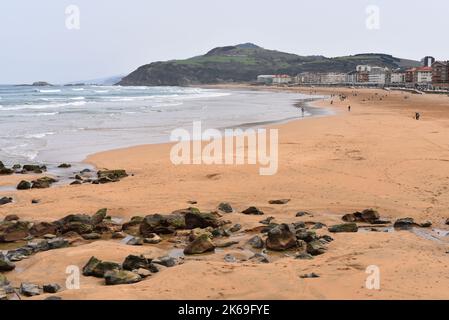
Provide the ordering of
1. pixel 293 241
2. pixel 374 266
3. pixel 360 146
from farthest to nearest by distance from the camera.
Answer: pixel 360 146 → pixel 293 241 → pixel 374 266

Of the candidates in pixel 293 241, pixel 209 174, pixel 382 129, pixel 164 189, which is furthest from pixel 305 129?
pixel 293 241

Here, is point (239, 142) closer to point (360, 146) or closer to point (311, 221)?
point (360, 146)

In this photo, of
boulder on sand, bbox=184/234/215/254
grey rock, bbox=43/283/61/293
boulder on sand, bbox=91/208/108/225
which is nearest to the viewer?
grey rock, bbox=43/283/61/293

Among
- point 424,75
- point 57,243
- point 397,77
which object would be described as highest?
point 397,77

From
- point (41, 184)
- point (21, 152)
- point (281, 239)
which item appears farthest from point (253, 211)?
point (21, 152)

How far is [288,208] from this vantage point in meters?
13.1

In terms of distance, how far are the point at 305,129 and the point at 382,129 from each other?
15.2ft

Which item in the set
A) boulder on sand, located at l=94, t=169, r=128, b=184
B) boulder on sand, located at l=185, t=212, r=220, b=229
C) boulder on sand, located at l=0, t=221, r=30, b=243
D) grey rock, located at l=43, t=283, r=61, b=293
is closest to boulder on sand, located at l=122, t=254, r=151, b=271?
grey rock, located at l=43, t=283, r=61, b=293

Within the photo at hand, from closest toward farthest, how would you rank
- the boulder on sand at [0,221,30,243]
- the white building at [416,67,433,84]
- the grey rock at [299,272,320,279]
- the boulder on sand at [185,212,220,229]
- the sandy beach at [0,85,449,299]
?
the sandy beach at [0,85,449,299] → the grey rock at [299,272,320,279] → the boulder on sand at [0,221,30,243] → the boulder on sand at [185,212,220,229] → the white building at [416,67,433,84]

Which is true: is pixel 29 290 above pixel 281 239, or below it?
below

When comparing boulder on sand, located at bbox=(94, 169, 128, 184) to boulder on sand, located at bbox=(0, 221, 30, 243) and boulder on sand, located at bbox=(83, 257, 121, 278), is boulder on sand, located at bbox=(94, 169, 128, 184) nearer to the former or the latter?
boulder on sand, located at bbox=(0, 221, 30, 243)

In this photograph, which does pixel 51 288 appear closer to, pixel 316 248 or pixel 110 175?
pixel 316 248

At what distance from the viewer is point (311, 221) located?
Answer: 1186 cm

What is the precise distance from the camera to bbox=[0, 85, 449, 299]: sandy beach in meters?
7.59
